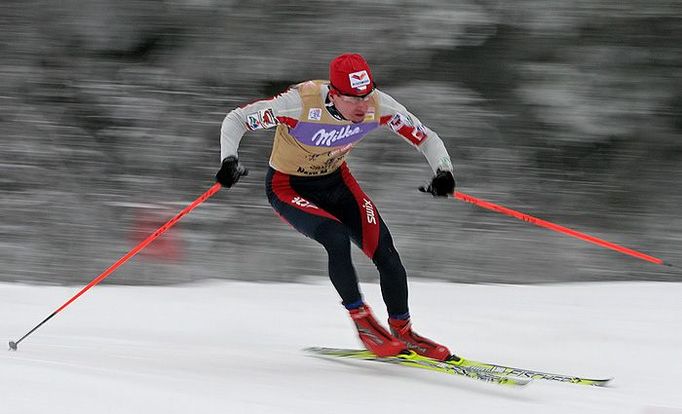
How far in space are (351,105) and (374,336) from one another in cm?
107

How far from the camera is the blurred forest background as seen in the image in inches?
287

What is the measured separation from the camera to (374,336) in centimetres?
395

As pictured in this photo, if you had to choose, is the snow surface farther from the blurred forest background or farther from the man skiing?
the blurred forest background

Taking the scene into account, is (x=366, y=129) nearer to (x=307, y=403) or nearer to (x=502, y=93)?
(x=307, y=403)

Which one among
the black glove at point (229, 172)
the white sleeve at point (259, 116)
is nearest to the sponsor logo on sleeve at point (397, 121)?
the white sleeve at point (259, 116)

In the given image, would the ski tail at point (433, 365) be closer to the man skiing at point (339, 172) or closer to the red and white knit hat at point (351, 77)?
the man skiing at point (339, 172)

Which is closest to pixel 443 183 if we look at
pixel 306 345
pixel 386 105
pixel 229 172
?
pixel 386 105

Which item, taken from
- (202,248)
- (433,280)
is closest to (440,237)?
(433,280)

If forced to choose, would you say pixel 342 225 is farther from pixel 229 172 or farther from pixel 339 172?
pixel 229 172

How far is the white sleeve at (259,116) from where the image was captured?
395 centimetres

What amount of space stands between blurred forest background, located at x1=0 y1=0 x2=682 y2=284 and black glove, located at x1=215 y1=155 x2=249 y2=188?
3.22 metres

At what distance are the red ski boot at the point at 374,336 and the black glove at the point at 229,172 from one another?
0.82 metres

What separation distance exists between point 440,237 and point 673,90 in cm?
252

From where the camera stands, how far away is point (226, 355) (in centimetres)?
434
